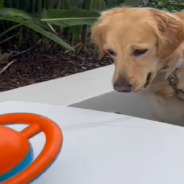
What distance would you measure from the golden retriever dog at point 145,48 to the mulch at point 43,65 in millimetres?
486

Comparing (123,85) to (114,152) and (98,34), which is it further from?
(114,152)

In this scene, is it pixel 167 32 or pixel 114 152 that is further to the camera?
pixel 167 32

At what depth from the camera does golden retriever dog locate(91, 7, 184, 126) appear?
121 centimetres

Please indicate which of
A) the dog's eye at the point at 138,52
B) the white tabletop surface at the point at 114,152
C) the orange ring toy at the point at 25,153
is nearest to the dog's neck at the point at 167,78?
the dog's eye at the point at 138,52

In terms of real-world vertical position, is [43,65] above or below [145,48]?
below

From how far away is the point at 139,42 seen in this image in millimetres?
1213

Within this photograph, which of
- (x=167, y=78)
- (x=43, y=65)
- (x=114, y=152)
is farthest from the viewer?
(x=43, y=65)

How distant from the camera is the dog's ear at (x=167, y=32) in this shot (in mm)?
1247

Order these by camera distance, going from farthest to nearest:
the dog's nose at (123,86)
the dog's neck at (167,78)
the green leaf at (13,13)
Result: 1. the green leaf at (13,13)
2. the dog's neck at (167,78)
3. the dog's nose at (123,86)

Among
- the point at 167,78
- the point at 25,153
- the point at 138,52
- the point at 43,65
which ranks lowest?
the point at 43,65

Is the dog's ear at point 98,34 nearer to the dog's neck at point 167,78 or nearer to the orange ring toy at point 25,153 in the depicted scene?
the dog's neck at point 167,78

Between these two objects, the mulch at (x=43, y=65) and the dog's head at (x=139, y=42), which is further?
the mulch at (x=43, y=65)

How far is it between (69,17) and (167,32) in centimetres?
53

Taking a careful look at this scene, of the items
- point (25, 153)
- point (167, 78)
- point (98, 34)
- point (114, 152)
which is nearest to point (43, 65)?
point (98, 34)
